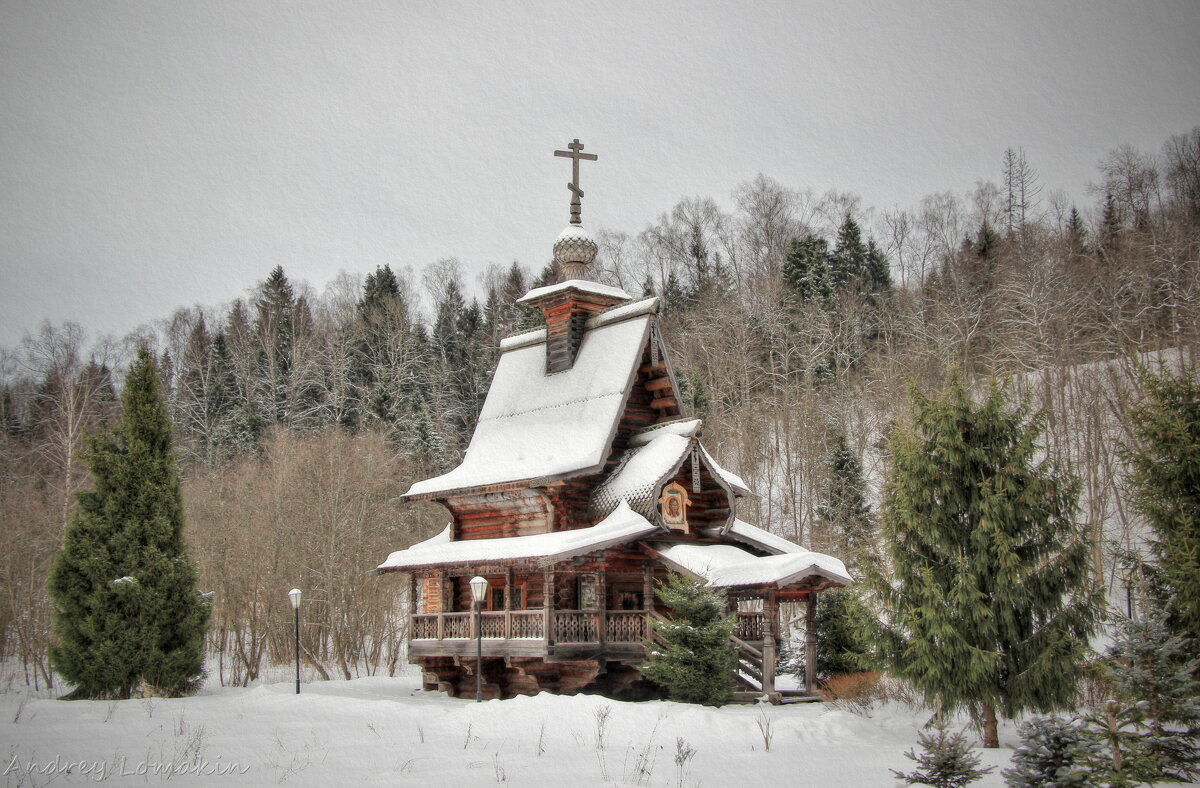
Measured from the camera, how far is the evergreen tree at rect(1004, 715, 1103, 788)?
368 inches

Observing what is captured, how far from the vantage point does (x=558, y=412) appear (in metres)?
25.0

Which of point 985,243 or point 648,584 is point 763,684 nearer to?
point 648,584

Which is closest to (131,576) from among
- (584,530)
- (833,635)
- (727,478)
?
(584,530)

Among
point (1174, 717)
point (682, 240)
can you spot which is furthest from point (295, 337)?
point (1174, 717)

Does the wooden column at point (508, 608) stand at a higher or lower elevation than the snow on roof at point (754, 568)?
lower

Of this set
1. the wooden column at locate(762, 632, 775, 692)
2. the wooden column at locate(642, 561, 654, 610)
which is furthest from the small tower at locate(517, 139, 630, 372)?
the wooden column at locate(762, 632, 775, 692)

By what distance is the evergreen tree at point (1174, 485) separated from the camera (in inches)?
493

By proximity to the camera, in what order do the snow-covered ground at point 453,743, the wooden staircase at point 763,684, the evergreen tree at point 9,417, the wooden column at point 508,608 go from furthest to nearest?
the evergreen tree at point 9,417
the wooden column at point 508,608
the wooden staircase at point 763,684
the snow-covered ground at point 453,743

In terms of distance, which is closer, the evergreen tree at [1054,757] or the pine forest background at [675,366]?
the evergreen tree at [1054,757]

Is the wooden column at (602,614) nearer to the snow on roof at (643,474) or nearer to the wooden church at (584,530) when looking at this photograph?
the wooden church at (584,530)

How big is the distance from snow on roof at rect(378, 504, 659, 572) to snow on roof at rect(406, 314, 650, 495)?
140 centimetres

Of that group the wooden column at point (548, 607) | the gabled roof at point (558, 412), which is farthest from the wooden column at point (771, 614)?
the gabled roof at point (558, 412)

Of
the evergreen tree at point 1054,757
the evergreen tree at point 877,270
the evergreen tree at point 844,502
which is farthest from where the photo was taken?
the evergreen tree at point 877,270

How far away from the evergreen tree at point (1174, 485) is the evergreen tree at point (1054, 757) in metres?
3.86
